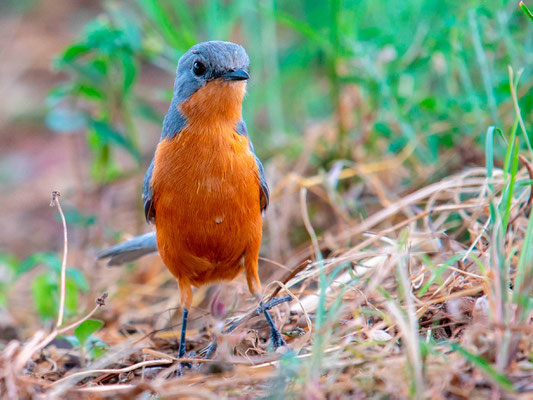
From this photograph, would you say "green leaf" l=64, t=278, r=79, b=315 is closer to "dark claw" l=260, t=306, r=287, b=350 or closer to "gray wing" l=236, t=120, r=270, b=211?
"gray wing" l=236, t=120, r=270, b=211

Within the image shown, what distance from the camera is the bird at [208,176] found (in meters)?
3.82

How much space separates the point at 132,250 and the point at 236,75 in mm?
1775

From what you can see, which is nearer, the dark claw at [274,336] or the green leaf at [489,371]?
the green leaf at [489,371]

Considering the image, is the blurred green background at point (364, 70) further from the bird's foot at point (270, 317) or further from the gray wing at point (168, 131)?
the bird's foot at point (270, 317)

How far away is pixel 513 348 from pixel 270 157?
4.26 m

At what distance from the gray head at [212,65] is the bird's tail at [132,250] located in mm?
1225

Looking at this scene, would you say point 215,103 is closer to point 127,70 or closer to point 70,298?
point 127,70

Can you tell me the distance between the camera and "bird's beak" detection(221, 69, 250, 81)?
3873mm

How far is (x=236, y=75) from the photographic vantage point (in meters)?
3.88

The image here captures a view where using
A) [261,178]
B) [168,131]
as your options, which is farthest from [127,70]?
[261,178]

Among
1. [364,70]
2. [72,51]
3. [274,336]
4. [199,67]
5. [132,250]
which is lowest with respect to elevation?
[274,336]

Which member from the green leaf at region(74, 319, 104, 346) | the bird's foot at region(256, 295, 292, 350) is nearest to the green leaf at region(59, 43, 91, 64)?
the green leaf at region(74, 319, 104, 346)

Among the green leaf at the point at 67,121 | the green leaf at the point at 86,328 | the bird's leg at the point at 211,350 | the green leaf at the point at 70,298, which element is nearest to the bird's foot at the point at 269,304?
the bird's leg at the point at 211,350

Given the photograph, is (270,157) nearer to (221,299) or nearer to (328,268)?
(221,299)
